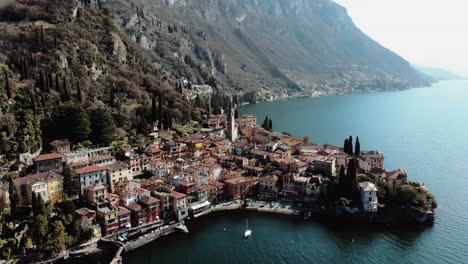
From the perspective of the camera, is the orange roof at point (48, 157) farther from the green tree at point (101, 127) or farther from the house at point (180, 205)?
the house at point (180, 205)

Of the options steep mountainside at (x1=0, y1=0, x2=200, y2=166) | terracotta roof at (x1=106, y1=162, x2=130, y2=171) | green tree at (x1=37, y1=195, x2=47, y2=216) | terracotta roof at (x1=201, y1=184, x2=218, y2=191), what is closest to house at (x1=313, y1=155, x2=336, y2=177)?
terracotta roof at (x1=201, y1=184, x2=218, y2=191)

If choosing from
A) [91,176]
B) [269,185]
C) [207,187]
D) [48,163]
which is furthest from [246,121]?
[48,163]

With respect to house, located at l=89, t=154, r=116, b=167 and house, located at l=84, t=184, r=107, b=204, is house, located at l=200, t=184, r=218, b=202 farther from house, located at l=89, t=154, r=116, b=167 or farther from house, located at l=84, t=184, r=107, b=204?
house, located at l=89, t=154, r=116, b=167

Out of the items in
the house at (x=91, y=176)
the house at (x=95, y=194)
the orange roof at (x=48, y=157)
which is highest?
the orange roof at (x=48, y=157)

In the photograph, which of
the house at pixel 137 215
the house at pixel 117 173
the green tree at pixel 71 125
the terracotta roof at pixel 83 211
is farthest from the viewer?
the green tree at pixel 71 125

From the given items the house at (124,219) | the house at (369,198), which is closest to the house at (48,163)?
the house at (124,219)

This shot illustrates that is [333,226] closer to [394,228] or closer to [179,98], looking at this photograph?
[394,228]

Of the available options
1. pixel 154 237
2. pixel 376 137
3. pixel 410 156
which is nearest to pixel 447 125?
pixel 376 137
